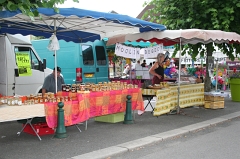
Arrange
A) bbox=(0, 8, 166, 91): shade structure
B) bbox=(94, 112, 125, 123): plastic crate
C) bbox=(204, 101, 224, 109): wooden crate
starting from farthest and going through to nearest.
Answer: bbox=(204, 101, 224, 109): wooden crate, bbox=(94, 112, 125, 123): plastic crate, bbox=(0, 8, 166, 91): shade structure

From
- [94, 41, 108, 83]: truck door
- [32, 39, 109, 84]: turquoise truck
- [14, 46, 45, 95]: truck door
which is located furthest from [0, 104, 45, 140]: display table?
[94, 41, 108, 83]: truck door

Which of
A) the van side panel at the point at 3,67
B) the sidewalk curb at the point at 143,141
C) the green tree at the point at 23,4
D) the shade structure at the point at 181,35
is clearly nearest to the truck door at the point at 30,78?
the van side panel at the point at 3,67

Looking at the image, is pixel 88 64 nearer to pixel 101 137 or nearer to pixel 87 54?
pixel 87 54

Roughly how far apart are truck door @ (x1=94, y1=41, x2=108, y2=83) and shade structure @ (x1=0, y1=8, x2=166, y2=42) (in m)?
2.26

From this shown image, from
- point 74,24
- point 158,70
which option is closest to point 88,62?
point 158,70

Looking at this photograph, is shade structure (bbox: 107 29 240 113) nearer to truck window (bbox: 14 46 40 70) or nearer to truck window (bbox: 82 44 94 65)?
truck window (bbox: 82 44 94 65)

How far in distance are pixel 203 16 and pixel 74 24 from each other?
5.98 metres

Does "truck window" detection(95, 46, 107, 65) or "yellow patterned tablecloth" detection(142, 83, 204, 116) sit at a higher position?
"truck window" detection(95, 46, 107, 65)

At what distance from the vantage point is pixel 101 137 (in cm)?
694

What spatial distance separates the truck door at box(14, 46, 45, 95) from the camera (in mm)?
9766

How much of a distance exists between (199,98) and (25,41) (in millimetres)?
6522

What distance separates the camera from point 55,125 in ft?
21.7

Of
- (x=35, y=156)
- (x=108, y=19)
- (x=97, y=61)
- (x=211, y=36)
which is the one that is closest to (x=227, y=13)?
(x=211, y=36)

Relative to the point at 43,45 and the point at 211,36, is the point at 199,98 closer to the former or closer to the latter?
the point at 211,36
